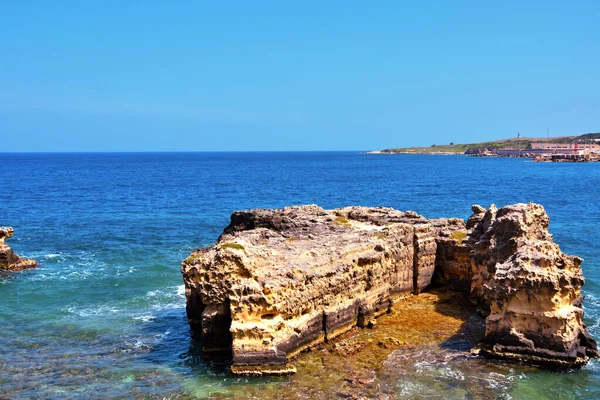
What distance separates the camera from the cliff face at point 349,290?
22547 mm

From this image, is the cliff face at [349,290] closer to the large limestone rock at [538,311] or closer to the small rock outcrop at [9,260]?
the large limestone rock at [538,311]

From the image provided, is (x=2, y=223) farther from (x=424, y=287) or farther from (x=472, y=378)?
(x=472, y=378)

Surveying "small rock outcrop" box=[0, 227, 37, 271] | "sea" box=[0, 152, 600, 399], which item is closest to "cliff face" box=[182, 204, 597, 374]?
"sea" box=[0, 152, 600, 399]

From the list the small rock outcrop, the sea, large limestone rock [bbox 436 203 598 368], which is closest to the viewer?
the sea

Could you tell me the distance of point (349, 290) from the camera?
26.6 metres

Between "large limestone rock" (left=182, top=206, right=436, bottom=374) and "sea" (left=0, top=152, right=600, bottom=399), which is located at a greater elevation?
"large limestone rock" (left=182, top=206, right=436, bottom=374)

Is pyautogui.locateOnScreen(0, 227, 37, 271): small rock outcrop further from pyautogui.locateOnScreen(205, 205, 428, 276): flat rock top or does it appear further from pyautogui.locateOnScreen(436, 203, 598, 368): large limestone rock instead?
pyautogui.locateOnScreen(436, 203, 598, 368): large limestone rock

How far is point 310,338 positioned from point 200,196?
6876cm

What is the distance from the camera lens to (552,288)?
2280 centimetres

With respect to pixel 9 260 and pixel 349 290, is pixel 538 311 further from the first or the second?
pixel 9 260

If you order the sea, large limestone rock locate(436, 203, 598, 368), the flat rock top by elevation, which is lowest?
the sea

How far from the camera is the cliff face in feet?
74.0

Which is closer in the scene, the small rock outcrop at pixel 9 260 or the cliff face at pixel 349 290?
the cliff face at pixel 349 290

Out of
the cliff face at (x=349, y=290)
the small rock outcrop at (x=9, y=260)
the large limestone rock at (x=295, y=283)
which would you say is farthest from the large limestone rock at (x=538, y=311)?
the small rock outcrop at (x=9, y=260)
